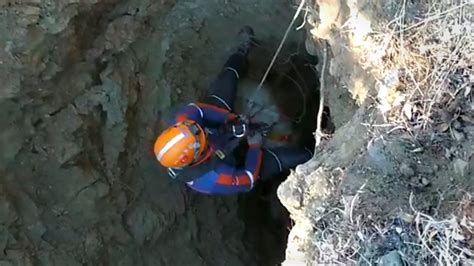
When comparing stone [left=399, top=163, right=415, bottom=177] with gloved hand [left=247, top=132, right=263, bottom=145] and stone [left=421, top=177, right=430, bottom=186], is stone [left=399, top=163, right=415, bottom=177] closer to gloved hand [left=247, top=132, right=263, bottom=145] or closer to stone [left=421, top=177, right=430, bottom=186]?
stone [left=421, top=177, right=430, bottom=186]

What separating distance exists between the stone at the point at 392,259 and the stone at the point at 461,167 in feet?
1.40

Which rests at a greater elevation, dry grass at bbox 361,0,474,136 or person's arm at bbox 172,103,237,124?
dry grass at bbox 361,0,474,136

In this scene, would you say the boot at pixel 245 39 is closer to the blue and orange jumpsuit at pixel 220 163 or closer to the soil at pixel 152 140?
the soil at pixel 152 140

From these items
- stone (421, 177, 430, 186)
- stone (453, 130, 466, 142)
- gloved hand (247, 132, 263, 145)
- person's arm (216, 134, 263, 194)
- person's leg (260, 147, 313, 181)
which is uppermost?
stone (453, 130, 466, 142)

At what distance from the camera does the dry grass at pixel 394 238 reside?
2543 mm

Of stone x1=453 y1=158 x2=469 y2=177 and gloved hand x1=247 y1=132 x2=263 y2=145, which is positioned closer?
stone x1=453 y1=158 x2=469 y2=177

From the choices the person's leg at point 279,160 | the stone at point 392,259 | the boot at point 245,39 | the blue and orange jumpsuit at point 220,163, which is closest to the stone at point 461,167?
the stone at point 392,259

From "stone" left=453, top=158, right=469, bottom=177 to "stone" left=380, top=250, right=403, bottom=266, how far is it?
43 cm

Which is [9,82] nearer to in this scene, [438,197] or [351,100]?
[351,100]

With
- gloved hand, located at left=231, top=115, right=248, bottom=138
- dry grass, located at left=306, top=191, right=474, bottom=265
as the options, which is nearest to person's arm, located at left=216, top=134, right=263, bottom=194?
gloved hand, located at left=231, top=115, right=248, bottom=138

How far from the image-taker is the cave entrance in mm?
5785

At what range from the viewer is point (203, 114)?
5.05m

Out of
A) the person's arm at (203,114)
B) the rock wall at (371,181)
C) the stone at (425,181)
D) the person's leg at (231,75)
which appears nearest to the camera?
the rock wall at (371,181)

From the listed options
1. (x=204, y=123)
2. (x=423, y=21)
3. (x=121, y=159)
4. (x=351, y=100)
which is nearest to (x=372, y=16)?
(x=423, y=21)
